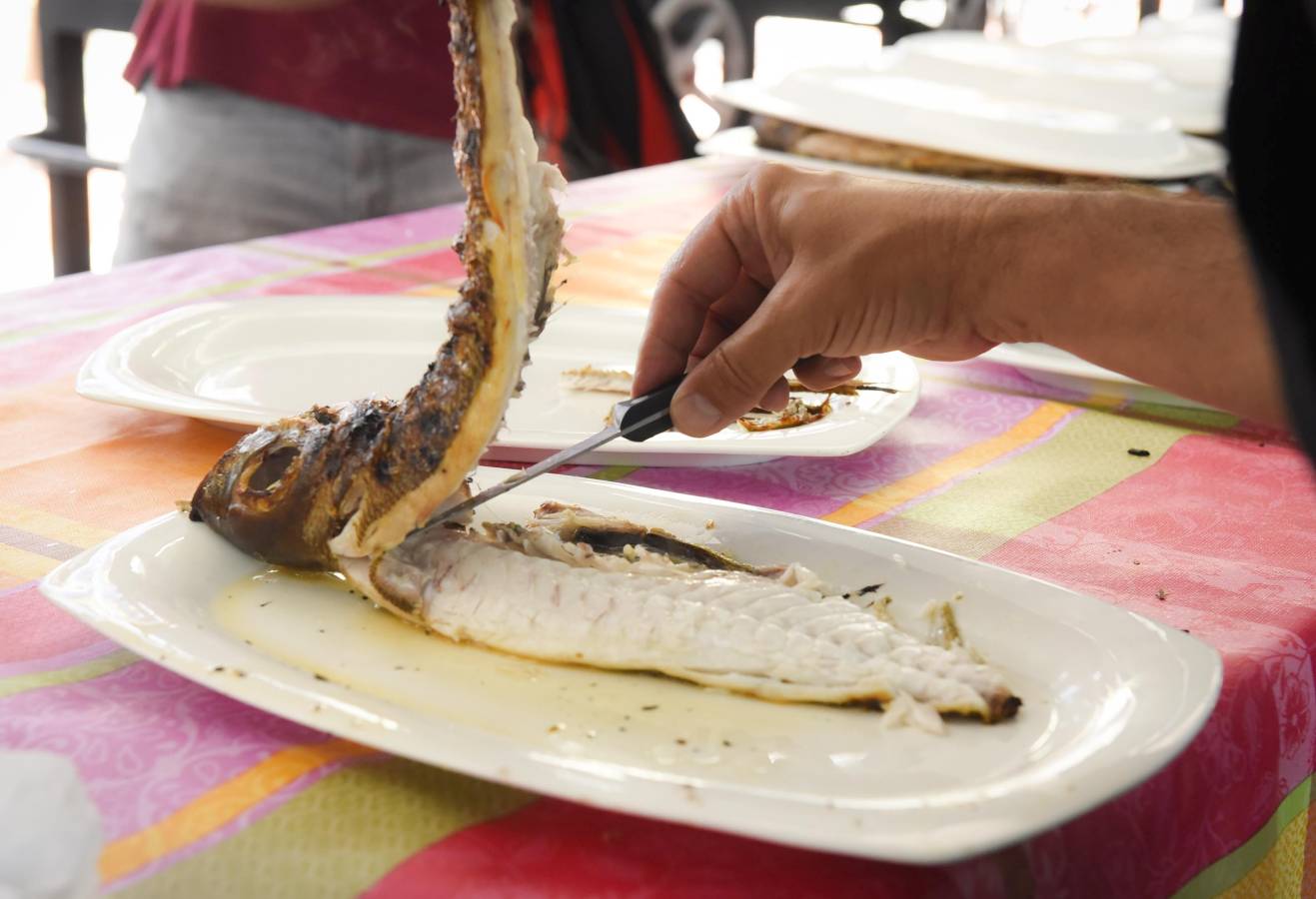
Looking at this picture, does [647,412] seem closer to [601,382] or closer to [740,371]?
[740,371]

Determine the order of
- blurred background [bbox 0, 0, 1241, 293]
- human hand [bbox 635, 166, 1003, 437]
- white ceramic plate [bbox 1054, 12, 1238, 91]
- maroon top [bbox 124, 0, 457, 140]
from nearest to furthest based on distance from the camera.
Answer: human hand [bbox 635, 166, 1003, 437], maroon top [bbox 124, 0, 457, 140], blurred background [bbox 0, 0, 1241, 293], white ceramic plate [bbox 1054, 12, 1238, 91]

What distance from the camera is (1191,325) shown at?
1.26 meters

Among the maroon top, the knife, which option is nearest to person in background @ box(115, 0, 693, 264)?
the maroon top

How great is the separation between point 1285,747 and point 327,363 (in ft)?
4.54

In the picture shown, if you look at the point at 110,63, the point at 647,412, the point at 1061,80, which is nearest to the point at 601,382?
the point at 647,412

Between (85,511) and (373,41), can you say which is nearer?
(85,511)

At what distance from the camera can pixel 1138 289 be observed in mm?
1285

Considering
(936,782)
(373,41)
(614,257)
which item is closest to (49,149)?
(373,41)

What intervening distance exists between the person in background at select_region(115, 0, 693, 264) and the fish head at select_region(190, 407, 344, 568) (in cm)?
244

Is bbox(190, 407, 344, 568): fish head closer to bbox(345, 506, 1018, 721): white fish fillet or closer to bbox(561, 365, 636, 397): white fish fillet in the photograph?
bbox(345, 506, 1018, 721): white fish fillet

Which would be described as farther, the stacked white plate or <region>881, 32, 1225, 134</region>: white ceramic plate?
<region>881, 32, 1225, 134</region>: white ceramic plate

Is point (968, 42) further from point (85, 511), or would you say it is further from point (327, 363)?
point (85, 511)

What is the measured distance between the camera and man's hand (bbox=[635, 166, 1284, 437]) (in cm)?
126

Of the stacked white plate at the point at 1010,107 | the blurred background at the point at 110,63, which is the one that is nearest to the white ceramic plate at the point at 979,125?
the stacked white plate at the point at 1010,107
